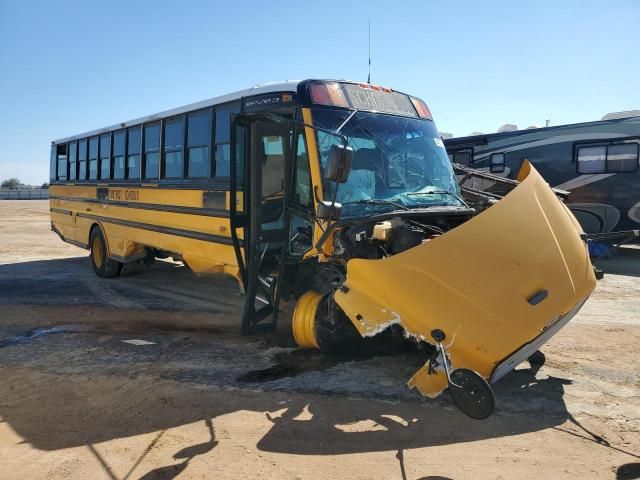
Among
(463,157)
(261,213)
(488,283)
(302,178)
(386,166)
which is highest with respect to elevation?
(463,157)

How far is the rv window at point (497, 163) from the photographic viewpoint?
14.8 m

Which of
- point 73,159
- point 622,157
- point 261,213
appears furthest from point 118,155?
point 622,157

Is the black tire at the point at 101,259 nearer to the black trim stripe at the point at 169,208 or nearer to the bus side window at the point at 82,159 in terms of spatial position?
the black trim stripe at the point at 169,208

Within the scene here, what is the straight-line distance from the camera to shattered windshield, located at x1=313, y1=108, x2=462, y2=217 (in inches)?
192

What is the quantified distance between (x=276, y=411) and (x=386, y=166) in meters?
2.55

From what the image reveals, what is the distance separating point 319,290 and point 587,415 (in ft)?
8.41

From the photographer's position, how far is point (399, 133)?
5.54 metres

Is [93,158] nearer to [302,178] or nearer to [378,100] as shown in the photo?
[302,178]

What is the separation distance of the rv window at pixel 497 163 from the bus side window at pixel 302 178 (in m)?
11.0

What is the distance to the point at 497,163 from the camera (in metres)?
14.9

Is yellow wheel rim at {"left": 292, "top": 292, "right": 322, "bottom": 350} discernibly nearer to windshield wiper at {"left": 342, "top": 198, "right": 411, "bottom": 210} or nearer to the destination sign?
windshield wiper at {"left": 342, "top": 198, "right": 411, "bottom": 210}

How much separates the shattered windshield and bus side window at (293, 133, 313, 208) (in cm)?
20

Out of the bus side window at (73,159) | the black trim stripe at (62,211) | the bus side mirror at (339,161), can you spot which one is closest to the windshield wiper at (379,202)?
the bus side mirror at (339,161)

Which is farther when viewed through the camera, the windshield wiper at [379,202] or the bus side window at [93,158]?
the bus side window at [93,158]
